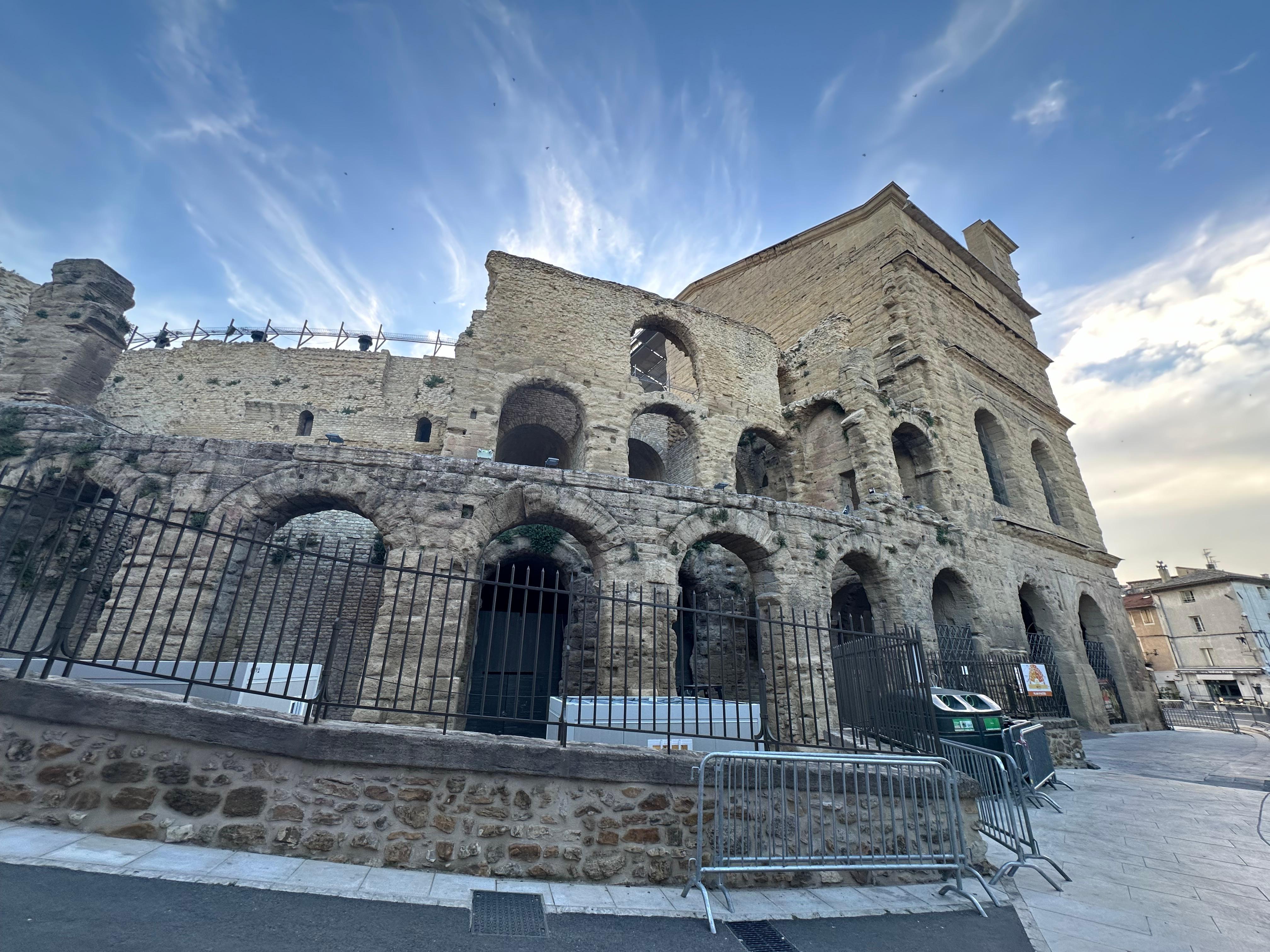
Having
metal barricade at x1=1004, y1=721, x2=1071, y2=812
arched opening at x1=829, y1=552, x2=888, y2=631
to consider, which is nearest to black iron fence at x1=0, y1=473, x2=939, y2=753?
arched opening at x1=829, y1=552, x2=888, y2=631

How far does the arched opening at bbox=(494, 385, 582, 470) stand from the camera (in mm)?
14438

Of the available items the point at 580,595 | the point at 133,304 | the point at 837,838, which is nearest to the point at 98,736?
the point at 580,595

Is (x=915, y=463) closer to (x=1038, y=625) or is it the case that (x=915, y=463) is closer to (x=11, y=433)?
(x=1038, y=625)

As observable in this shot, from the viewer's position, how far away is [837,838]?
4223 mm

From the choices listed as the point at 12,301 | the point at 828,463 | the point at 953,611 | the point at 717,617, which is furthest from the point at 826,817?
the point at 12,301

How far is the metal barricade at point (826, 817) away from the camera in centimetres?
361

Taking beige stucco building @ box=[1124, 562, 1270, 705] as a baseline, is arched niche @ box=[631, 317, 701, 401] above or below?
above

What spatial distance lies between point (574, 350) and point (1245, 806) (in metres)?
13.0

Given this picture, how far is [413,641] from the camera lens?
23.0ft

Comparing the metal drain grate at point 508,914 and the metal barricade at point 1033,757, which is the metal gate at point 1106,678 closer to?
the metal barricade at point 1033,757

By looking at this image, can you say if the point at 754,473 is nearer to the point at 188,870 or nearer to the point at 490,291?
the point at 490,291

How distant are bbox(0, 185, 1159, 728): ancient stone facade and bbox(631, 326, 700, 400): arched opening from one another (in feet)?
0.55

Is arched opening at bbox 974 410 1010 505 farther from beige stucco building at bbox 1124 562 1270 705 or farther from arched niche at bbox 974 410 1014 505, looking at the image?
beige stucco building at bbox 1124 562 1270 705

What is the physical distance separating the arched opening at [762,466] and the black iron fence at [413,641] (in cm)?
449
